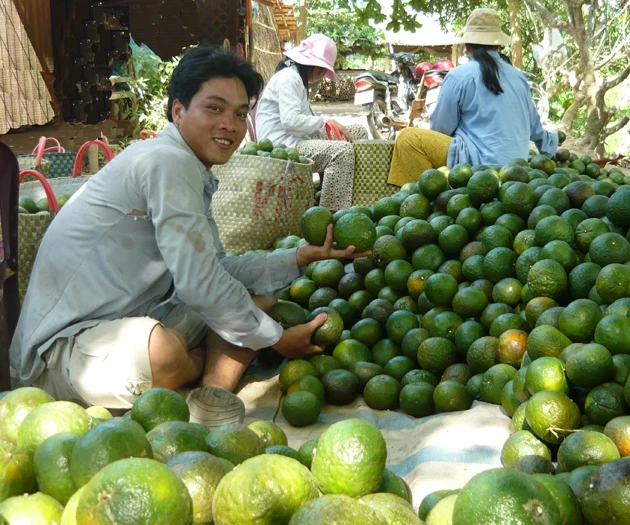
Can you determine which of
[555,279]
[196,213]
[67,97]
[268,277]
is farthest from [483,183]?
[67,97]

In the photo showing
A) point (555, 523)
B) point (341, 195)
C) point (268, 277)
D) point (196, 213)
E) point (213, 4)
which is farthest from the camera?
point (213, 4)

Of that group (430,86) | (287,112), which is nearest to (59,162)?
(287,112)

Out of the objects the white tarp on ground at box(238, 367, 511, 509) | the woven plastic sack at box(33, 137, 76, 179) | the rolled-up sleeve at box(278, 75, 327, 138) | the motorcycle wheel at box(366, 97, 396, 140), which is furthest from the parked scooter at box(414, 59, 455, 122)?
the white tarp on ground at box(238, 367, 511, 509)

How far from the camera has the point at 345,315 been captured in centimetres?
368

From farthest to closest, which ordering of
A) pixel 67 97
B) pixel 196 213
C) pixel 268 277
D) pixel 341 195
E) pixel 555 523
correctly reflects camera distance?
1. pixel 67 97
2. pixel 341 195
3. pixel 268 277
4. pixel 196 213
5. pixel 555 523

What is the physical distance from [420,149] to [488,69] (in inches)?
34.1

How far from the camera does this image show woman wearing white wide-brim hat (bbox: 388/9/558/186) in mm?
5844

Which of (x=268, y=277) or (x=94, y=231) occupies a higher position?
(x=94, y=231)

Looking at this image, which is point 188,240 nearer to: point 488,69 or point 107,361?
point 107,361

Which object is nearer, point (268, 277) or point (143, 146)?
point (143, 146)

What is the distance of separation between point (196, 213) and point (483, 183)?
63.8 inches

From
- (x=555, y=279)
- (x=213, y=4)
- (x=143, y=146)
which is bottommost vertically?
(x=555, y=279)

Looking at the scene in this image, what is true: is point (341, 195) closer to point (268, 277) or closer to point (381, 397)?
point (268, 277)

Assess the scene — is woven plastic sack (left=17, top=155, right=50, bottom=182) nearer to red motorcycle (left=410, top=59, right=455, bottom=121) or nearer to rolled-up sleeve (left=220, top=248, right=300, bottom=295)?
rolled-up sleeve (left=220, top=248, right=300, bottom=295)
